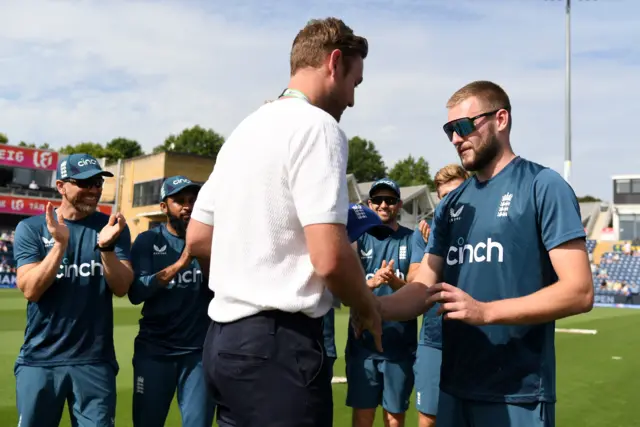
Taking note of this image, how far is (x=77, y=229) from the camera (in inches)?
189

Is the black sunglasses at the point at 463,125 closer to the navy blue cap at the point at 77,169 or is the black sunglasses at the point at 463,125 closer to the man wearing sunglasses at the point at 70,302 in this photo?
the man wearing sunglasses at the point at 70,302

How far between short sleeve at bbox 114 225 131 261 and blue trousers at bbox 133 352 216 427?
887 mm

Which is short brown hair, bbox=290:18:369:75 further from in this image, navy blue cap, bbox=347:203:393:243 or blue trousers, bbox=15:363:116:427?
blue trousers, bbox=15:363:116:427

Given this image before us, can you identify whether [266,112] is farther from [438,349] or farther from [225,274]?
[438,349]

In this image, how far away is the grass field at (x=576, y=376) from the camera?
7828 millimetres

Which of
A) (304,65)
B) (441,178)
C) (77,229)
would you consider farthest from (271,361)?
(441,178)

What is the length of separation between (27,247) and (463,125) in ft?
10.6

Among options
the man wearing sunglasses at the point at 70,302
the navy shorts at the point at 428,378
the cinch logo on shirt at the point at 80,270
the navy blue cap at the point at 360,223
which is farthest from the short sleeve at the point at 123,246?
the navy shorts at the point at 428,378

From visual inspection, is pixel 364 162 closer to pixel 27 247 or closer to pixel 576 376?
pixel 576 376

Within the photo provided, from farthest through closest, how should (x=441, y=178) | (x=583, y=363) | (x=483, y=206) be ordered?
(x=583, y=363) → (x=441, y=178) → (x=483, y=206)

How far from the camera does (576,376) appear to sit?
11.1 meters

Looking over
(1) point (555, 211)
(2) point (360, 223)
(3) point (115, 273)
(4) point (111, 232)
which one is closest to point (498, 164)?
(1) point (555, 211)

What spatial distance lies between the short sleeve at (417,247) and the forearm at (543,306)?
11.0ft

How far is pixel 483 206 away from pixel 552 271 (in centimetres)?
44
